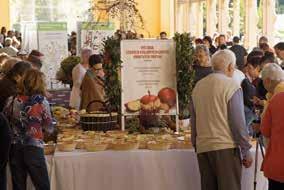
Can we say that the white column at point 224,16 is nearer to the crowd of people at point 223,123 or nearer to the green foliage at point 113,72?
the green foliage at point 113,72

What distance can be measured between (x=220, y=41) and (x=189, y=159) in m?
8.15

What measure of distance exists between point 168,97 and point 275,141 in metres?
1.20

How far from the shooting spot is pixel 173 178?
4.27 meters

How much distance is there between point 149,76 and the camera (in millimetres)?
4645

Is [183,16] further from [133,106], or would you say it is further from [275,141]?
[275,141]

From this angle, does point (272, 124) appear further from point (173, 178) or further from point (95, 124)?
point (95, 124)

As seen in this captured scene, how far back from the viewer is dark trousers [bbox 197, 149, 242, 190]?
3949mm

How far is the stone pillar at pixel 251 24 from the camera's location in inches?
556

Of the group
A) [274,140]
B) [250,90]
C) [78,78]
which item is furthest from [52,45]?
[274,140]

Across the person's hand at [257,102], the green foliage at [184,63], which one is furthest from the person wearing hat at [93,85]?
the person's hand at [257,102]

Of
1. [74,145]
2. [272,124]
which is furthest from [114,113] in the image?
[272,124]

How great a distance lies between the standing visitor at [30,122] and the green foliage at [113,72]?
67cm

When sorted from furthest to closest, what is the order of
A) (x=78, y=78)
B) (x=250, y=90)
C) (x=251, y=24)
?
(x=251, y=24), (x=78, y=78), (x=250, y=90)

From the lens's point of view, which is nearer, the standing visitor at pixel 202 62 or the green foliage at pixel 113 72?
the green foliage at pixel 113 72
